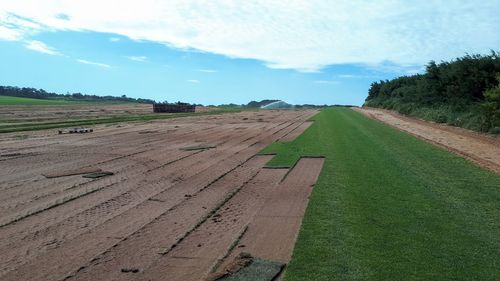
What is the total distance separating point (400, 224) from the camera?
7.25 m

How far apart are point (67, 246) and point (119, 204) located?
7.96ft

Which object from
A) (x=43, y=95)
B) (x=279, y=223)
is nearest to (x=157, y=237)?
(x=279, y=223)

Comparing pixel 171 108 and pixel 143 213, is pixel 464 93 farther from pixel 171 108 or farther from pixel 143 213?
pixel 171 108

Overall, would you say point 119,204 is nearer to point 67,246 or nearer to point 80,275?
point 67,246

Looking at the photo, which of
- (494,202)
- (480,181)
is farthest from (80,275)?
(480,181)

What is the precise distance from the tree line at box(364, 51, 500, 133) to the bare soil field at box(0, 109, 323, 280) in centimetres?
1417

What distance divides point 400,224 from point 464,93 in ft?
95.0

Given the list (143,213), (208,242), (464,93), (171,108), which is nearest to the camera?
(208,242)

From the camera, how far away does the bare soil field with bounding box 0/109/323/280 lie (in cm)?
582

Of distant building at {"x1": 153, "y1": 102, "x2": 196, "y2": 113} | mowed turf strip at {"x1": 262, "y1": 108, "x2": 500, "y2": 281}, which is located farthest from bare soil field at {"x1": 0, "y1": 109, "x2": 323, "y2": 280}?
distant building at {"x1": 153, "y1": 102, "x2": 196, "y2": 113}

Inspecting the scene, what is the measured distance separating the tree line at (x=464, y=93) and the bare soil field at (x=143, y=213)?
1417 centimetres

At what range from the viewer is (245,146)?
1895 centimetres

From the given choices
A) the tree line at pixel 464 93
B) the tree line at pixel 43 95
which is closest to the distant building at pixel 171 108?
the tree line at pixel 464 93

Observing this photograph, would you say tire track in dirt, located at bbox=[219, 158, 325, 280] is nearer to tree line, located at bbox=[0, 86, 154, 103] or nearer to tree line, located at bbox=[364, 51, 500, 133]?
tree line, located at bbox=[364, 51, 500, 133]
